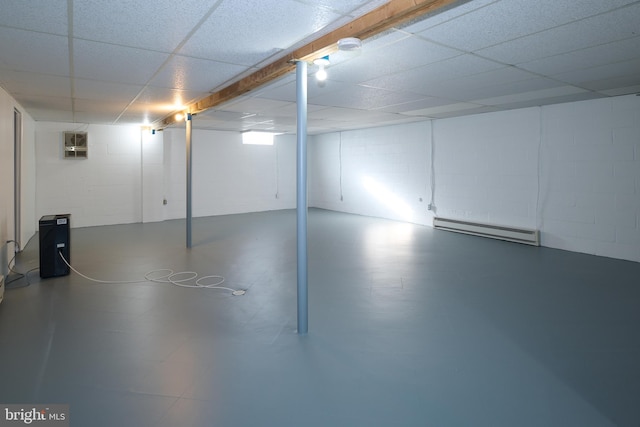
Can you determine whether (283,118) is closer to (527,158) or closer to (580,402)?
(527,158)

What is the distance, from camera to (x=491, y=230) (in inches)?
254

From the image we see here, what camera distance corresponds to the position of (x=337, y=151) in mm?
10125

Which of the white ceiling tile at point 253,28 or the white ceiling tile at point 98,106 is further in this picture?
the white ceiling tile at point 98,106

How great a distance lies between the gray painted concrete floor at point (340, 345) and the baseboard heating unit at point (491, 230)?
39.7 inches

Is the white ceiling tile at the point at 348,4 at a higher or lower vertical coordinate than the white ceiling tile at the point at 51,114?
lower

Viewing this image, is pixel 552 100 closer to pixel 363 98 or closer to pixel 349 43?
pixel 363 98

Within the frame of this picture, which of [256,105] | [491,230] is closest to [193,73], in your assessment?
[256,105]

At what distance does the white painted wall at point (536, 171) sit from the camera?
4.94m

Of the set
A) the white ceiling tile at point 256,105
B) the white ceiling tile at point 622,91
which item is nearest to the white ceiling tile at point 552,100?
the white ceiling tile at point 622,91

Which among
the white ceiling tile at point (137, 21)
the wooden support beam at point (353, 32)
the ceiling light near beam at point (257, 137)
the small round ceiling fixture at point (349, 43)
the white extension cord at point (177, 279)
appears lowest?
the white extension cord at point (177, 279)

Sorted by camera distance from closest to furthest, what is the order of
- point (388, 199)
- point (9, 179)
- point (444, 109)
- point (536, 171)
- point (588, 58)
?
point (588, 58), point (9, 179), point (536, 171), point (444, 109), point (388, 199)

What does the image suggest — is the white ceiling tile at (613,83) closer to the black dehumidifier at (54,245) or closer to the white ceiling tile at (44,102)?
the black dehumidifier at (54,245)

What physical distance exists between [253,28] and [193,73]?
146cm

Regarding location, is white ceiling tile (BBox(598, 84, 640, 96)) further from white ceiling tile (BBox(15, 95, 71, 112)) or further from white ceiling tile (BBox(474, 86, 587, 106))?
white ceiling tile (BBox(15, 95, 71, 112))
